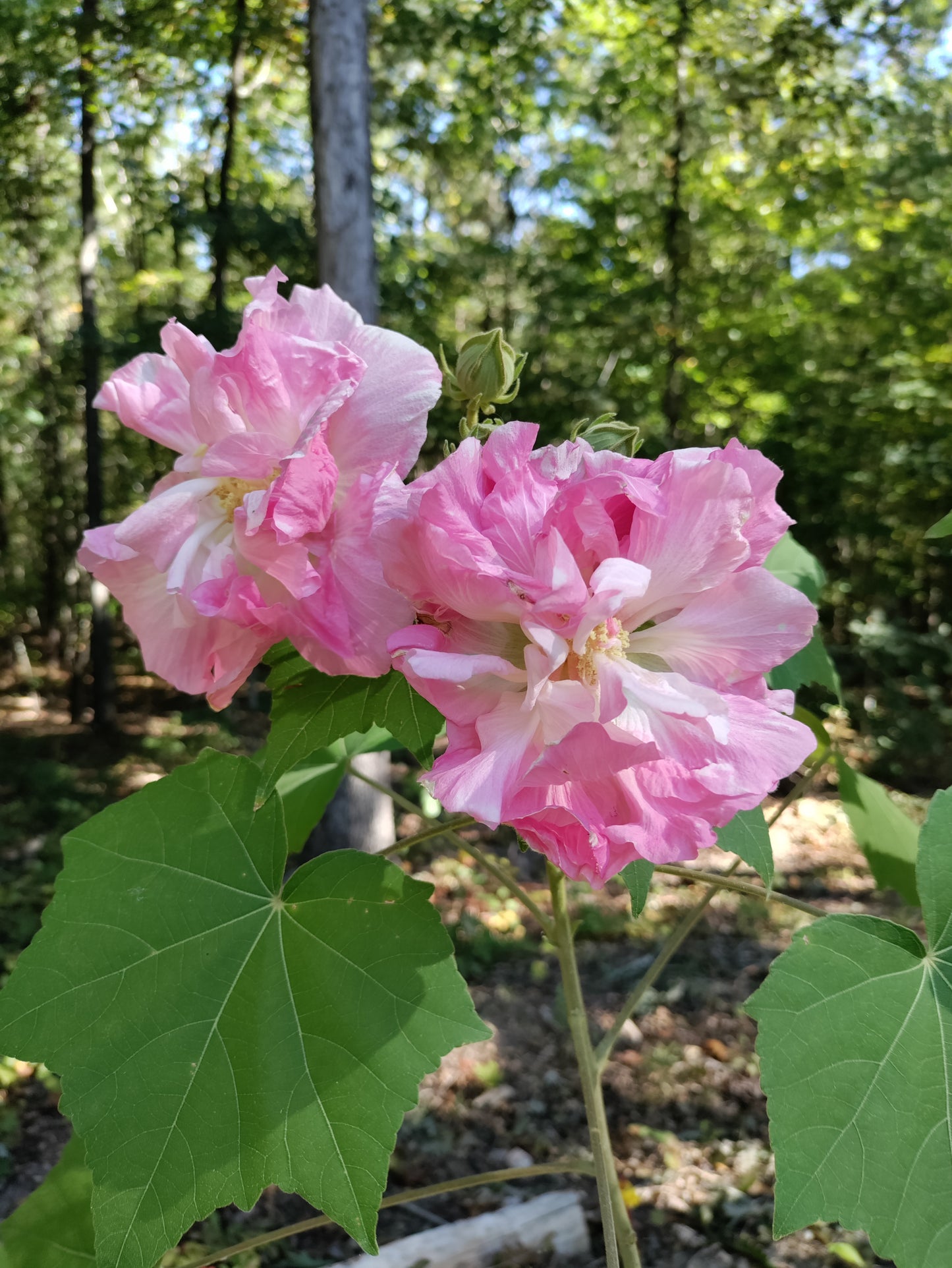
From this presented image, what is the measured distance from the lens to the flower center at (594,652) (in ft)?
2.16

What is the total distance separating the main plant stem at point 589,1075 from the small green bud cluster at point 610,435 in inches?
16.7

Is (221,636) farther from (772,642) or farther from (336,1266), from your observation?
(336,1266)

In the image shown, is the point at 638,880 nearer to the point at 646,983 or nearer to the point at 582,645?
the point at 582,645

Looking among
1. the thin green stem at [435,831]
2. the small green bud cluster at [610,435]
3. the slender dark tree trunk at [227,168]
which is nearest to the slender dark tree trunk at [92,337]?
the slender dark tree trunk at [227,168]

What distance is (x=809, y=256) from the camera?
706 cm

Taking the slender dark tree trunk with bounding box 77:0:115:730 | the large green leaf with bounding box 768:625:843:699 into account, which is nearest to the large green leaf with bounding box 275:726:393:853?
the large green leaf with bounding box 768:625:843:699

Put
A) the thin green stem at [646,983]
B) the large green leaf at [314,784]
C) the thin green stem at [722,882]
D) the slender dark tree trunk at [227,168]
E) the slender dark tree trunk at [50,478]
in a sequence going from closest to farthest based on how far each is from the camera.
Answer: the thin green stem at [722,882]
the thin green stem at [646,983]
the large green leaf at [314,784]
the slender dark tree trunk at [227,168]
the slender dark tree trunk at [50,478]

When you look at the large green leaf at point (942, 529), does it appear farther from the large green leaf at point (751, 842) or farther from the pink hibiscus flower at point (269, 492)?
the pink hibiscus flower at point (269, 492)

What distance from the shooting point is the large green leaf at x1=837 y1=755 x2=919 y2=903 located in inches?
61.1

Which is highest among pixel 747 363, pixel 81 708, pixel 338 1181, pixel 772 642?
pixel 747 363

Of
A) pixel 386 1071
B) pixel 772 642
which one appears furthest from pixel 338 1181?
pixel 772 642

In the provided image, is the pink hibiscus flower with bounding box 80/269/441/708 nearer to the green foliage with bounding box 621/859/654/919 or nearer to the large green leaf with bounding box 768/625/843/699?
the green foliage with bounding box 621/859/654/919

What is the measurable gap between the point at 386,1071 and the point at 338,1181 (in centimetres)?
10

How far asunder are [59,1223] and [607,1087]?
238 cm
